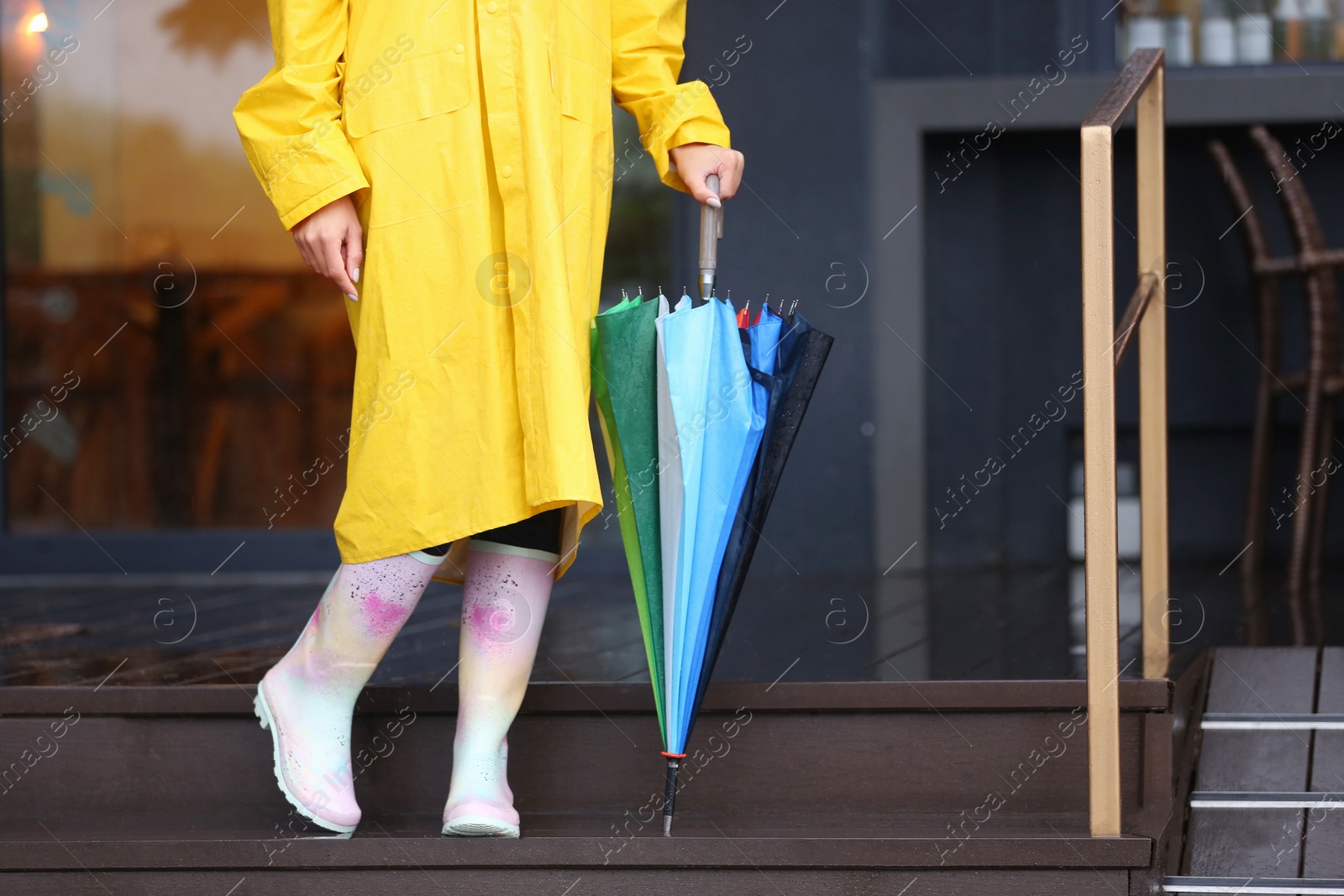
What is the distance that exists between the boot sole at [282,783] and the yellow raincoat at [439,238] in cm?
25

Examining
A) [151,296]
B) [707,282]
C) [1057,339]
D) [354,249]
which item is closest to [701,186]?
[707,282]

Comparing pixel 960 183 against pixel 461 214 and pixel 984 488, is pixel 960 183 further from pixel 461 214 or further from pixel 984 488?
pixel 461 214

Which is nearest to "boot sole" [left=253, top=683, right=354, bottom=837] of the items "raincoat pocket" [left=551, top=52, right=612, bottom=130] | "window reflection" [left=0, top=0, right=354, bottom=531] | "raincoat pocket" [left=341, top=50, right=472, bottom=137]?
"raincoat pocket" [left=341, top=50, right=472, bottom=137]

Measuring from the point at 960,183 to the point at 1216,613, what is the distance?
4.70 ft

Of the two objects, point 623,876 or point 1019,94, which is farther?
point 1019,94

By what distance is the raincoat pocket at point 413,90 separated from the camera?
1.63 m

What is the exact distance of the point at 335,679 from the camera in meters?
1.69

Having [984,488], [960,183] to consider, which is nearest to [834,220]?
[960,183]

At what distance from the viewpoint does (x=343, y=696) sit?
1700 millimetres

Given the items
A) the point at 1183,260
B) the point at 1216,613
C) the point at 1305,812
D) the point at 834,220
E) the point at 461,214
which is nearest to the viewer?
the point at 461,214

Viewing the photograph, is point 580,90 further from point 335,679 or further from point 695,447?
point 335,679

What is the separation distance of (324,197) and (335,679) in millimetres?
586

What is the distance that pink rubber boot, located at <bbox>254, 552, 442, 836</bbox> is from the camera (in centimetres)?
167

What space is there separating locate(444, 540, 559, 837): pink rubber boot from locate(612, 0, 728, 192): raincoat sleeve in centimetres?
56
